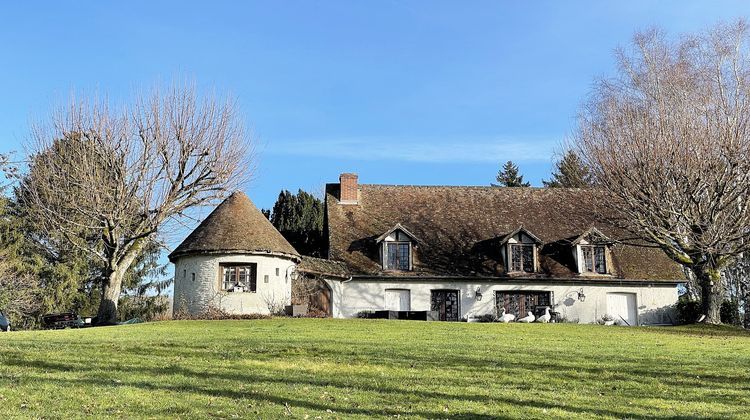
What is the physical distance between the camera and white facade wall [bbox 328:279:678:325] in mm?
31844

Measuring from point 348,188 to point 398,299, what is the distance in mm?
7380

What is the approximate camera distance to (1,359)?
42.2ft

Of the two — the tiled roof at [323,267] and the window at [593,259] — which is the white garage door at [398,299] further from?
the window at [593,259]

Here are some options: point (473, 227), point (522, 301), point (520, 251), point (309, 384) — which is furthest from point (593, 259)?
point (309, 384)

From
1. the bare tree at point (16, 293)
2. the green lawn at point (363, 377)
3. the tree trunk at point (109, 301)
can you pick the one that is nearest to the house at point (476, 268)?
the tree trunk at point (109, 301)

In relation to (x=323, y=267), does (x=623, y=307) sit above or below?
below

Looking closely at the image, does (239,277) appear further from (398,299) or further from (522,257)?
(522,257)

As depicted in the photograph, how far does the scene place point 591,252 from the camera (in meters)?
33.2

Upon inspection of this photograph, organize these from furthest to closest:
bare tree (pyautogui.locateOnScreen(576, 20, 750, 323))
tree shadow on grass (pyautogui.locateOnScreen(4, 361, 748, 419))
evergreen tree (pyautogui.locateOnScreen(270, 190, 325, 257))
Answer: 1. evergreen tree (pyautogui.locateOnScreen(270, 190, 325, 257))
2. bare tree (pyautogui.locateOnScreen(576, 20, 750, 323))
3. tree shadow on grass (pyautogui.locateOnScreen(4, 361, 748, 419))

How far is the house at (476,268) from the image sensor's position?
31.4 metres

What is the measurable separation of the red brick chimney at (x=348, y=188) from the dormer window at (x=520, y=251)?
8.38 m

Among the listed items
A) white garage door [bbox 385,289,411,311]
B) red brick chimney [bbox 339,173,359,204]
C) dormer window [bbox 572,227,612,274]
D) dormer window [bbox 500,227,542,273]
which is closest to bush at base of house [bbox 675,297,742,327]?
dormer window [bbox 572,227,612,274]

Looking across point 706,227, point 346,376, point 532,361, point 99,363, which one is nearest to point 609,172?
point 706,227

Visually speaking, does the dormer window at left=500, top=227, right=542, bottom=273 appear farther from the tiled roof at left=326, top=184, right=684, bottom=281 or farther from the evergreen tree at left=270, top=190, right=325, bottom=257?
the evergreen tree at left=270, top=190, right=325, bottom=257
